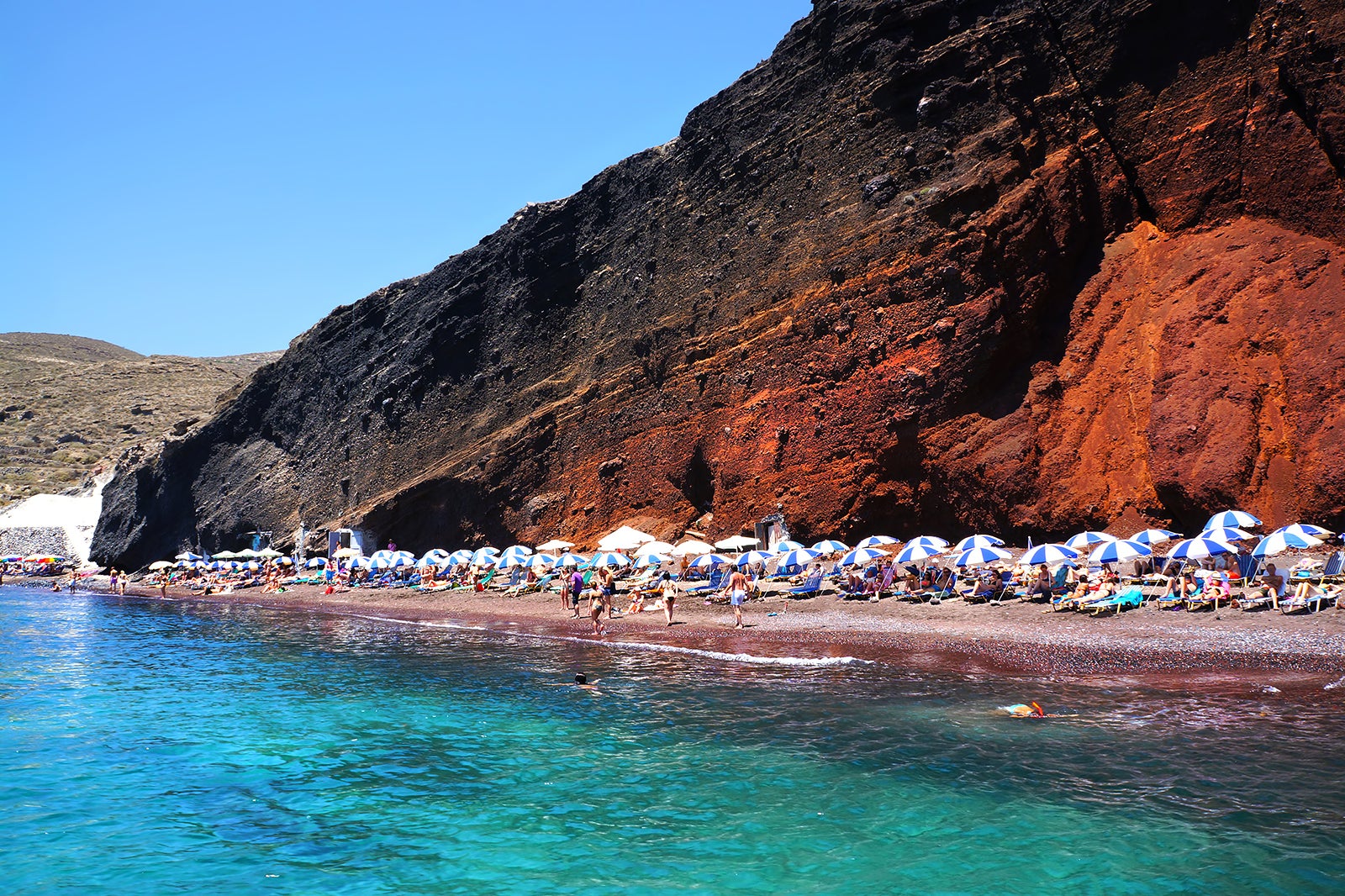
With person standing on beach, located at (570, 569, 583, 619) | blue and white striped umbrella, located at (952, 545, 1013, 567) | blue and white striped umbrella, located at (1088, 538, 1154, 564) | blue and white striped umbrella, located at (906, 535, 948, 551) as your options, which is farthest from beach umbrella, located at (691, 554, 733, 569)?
blue and white striped umbrella, located at (1088, 538, 1154, 564)

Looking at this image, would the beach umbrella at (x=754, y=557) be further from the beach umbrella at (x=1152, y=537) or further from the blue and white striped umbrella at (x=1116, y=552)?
the beach umbrella at (x=1152, y=537)

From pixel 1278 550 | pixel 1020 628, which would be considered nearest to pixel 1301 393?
pixel 1278 550

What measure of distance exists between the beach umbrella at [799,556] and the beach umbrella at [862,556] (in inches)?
34.4

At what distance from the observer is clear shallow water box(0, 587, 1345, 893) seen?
7906 mm

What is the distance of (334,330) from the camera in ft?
187

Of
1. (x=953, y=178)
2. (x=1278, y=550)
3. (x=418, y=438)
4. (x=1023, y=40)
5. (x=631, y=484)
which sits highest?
(x=1023, y=40)

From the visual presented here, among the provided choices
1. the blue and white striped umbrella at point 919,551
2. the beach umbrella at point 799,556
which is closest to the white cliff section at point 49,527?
the beach umbrella at point 799,556

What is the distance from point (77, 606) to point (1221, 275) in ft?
154

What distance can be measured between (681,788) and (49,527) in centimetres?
7865

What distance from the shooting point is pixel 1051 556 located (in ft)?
64.2

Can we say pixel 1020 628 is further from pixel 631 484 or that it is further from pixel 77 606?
pixel 77 606

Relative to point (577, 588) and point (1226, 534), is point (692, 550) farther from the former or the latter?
point (1226, 534)

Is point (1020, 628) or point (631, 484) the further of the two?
point (631, 484)

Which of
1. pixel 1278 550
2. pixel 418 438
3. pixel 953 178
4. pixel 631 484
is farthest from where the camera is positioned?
pixel 418 438
